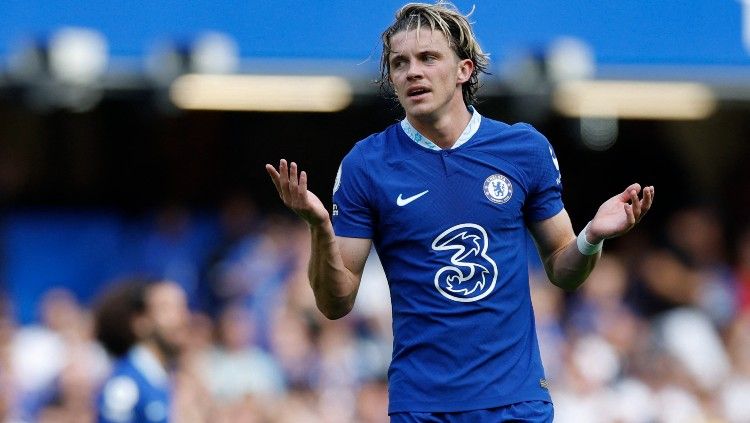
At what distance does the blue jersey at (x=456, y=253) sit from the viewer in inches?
180

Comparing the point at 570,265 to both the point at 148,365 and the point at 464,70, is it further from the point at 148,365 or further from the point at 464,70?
the point at 148,365

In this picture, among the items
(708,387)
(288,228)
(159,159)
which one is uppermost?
(159,159)

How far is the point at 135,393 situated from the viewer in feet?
23.7

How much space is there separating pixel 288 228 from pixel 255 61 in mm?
1622

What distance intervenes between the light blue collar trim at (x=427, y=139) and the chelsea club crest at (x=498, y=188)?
0.17 m

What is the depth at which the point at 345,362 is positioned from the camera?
10.0 m

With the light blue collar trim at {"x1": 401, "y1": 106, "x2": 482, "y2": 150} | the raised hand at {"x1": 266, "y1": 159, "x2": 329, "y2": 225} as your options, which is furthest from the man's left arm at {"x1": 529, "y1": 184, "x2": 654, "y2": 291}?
the raised hand at {"x1": 266, "y1": 159, "x2": 329, "y2": 225}

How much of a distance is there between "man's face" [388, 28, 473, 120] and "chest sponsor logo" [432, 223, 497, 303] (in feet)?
1.35

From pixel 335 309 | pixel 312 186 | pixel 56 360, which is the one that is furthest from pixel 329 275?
pixel 312 186

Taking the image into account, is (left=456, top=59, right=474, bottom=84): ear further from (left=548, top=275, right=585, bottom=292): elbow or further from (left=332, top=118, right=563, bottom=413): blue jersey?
(left=548, top=275, right=585, bottom=292): elbow

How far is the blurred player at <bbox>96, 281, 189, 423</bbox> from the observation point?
7.22m

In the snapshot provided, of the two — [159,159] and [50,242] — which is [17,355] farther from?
[159,159]

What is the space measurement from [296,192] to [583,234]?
1.01 metres

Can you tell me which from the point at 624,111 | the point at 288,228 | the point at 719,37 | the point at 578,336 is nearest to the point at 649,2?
the point at 719,37
